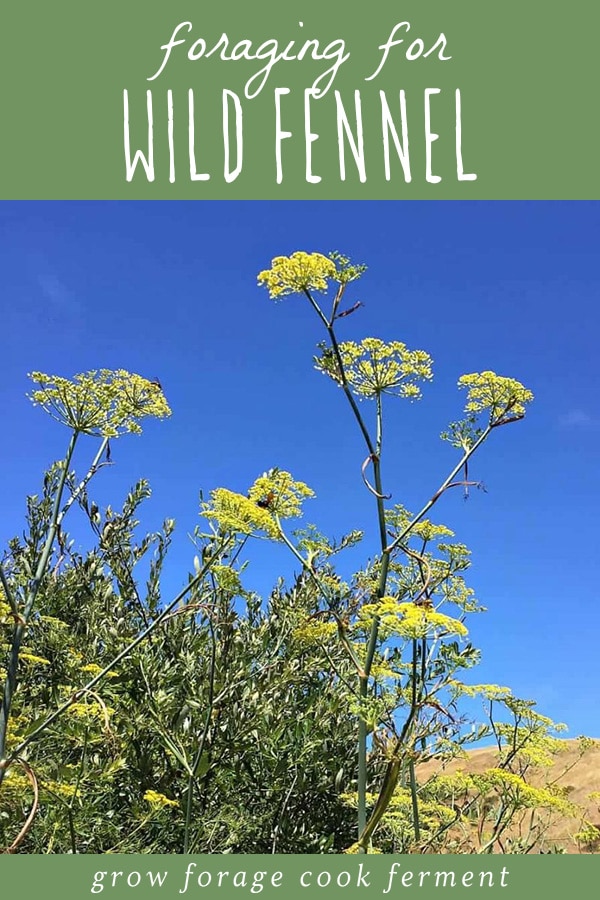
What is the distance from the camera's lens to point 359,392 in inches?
162

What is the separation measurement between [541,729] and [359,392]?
3.01 m

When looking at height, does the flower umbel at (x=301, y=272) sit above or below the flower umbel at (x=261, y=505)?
above

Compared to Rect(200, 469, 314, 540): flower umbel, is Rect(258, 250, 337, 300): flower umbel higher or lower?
higher

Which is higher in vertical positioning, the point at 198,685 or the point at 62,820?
the point at 198,685

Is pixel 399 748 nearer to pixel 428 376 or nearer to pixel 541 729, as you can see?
pixel 428 376

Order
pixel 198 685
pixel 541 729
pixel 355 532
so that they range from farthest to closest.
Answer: pixel 355 532, pixel 198 685, pixel 541 729

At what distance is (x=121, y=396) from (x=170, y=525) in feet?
12.3

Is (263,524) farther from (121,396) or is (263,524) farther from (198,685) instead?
(198,685)

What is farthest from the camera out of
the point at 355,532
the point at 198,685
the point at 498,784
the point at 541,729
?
the point at 355,532

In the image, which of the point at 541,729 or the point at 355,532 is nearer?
the point at 541,729
